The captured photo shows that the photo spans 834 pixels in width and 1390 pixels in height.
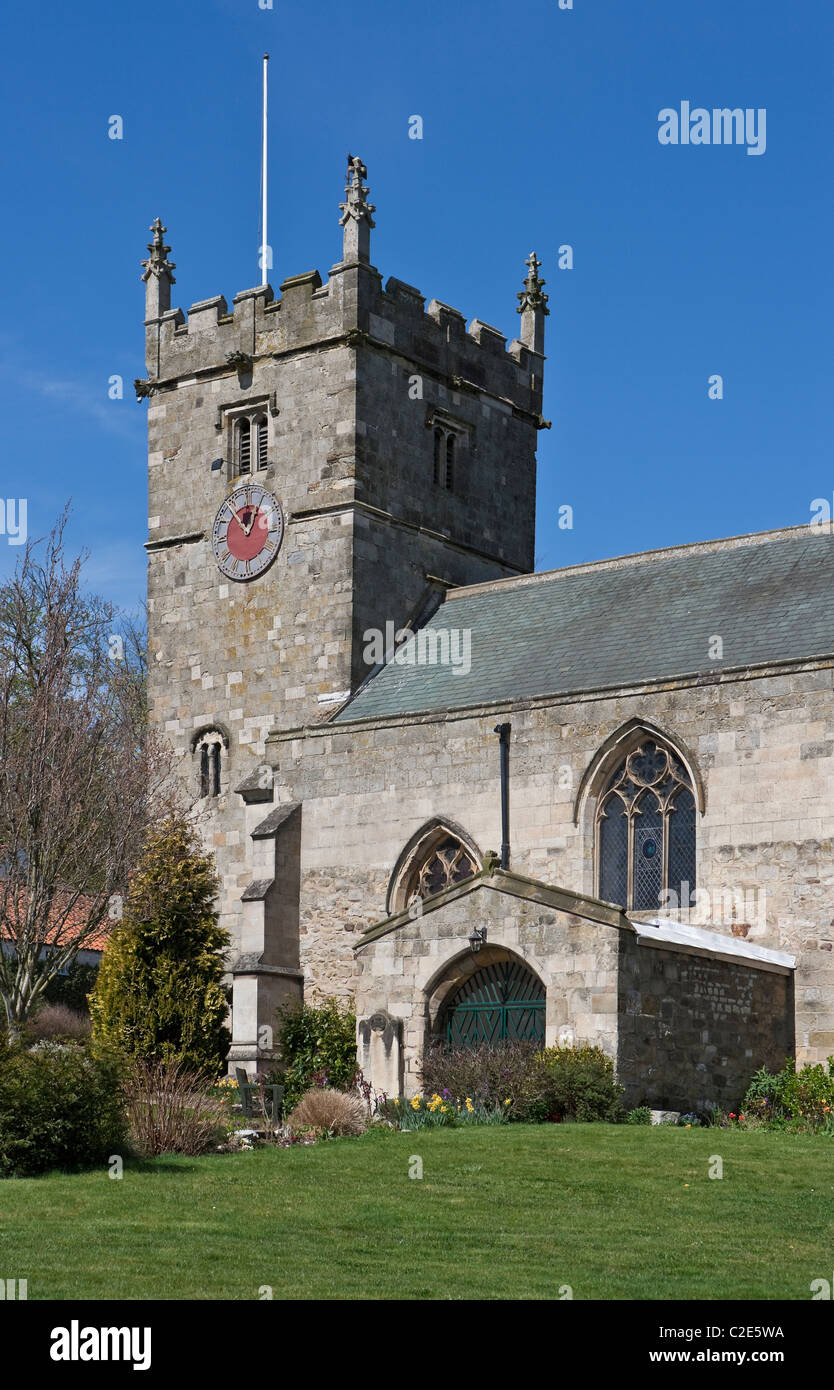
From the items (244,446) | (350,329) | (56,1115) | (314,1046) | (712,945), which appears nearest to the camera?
(56,1115)

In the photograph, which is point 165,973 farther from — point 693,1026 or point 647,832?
point 693,1026

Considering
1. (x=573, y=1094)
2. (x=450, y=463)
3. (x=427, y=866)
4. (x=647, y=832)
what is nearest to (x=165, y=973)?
(x=427, y=866)

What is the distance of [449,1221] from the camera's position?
49.3ft

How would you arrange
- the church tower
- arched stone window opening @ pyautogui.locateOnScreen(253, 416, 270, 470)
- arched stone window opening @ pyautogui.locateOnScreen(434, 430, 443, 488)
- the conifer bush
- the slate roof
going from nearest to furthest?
the slate roof
the conifer bush
the church tower
arched stone window opening @ pyautogui.locateOnScreen(253, 416, 270, 470)
arched stone window opening @ pyautogui.locateOnScreen(434, 430, 443, 488)

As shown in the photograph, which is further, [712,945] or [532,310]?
[532,310]

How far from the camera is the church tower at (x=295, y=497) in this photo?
3356 cm

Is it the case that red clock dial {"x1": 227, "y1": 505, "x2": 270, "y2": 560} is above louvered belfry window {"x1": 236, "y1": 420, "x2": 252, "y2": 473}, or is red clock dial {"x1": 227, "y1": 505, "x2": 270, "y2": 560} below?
below

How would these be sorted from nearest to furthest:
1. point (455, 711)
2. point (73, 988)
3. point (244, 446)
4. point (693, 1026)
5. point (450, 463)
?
point (693, 1026)
point (455, 711)
point (244, 446)
point (450, 463)
point (73, 988)

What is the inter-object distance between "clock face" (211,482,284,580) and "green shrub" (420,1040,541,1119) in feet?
42.3

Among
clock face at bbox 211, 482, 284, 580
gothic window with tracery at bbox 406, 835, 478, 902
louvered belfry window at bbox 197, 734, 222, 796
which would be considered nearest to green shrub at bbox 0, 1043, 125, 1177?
gothic window with tracery at bbox 406, 835, 478, 902

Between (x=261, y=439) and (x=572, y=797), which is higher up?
(x=261, y=439)

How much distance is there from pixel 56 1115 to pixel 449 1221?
4.39 meters

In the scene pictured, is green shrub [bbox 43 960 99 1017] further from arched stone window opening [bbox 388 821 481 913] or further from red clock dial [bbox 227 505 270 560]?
arched stone window opening [bbox 388 821 481 913]

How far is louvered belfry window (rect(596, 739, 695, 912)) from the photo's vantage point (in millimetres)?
26938
